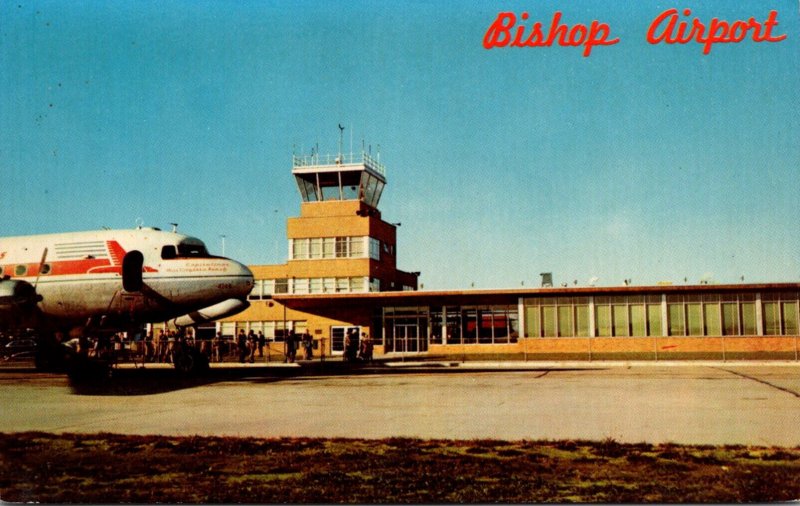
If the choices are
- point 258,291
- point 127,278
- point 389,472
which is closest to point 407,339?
point 258,291

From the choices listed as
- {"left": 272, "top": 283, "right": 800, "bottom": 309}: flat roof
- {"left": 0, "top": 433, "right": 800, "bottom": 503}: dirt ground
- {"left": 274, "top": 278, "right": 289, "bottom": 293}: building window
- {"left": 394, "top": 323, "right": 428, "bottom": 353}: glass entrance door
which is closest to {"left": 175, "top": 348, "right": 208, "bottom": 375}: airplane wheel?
{"left": 0, "top": 433, "right": 800, "bottom": 503}: dirt ground

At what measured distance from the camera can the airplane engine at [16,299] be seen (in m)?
22.1

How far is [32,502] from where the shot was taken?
771cm

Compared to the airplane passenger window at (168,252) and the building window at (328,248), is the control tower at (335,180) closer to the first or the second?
the building window at (328,248)

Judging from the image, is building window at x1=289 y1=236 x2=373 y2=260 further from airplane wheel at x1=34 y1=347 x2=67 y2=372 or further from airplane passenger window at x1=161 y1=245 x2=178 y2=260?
airplane passenger window at x1=161 y1=245 x2=178 y2=260

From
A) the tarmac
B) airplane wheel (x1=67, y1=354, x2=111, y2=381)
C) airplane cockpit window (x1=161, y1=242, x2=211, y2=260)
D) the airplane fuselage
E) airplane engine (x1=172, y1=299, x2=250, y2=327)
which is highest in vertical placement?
airplane cockpit window (x1=161, y1=242, x2=211, y2=260)

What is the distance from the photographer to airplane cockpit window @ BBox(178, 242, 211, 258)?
25.5 metres

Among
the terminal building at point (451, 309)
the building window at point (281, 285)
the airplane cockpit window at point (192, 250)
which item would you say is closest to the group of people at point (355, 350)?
the terminal building at point (451, 309)

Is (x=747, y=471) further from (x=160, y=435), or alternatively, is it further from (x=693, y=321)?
(x=693, y=321)

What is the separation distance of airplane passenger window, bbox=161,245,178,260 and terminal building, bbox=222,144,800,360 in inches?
735

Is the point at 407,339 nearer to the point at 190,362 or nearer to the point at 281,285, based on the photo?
the point at 281,285

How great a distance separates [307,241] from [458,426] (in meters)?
46.8

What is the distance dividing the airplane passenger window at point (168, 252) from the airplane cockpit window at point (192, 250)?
20cm

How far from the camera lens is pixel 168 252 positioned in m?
25.4
